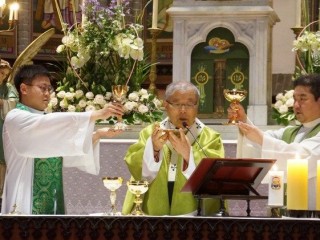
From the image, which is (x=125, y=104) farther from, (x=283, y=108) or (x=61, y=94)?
(x=283, y=108)

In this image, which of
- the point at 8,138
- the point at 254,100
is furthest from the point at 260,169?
the point at 254,100

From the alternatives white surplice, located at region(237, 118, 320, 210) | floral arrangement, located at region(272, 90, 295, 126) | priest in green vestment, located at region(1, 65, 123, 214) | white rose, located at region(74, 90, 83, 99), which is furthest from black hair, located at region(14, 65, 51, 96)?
floral arrangement, located at region(272, 90, 295, 126)

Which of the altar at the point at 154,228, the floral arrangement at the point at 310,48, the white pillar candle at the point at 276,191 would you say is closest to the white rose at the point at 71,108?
the floral arrangement at the point at 310,48

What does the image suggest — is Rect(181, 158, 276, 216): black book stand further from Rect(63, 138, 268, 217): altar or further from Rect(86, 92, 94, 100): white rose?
Rect(86, 92, 94, 100): white rose

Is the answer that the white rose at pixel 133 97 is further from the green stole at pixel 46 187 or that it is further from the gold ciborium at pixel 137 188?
the gold ciborium at pixel 137 188

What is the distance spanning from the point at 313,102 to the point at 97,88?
5.48ft

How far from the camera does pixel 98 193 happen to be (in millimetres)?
6293

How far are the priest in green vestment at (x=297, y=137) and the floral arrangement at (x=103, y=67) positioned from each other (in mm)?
1085

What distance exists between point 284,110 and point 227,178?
1.64 meters

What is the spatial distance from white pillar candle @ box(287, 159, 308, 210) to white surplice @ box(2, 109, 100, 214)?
1175mm

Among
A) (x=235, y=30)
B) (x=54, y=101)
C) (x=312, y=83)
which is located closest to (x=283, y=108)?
(x=235, y=30)

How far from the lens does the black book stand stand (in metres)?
4.62

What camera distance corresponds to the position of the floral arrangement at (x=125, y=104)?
21.2 feet

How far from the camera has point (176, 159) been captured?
18.5 feet
